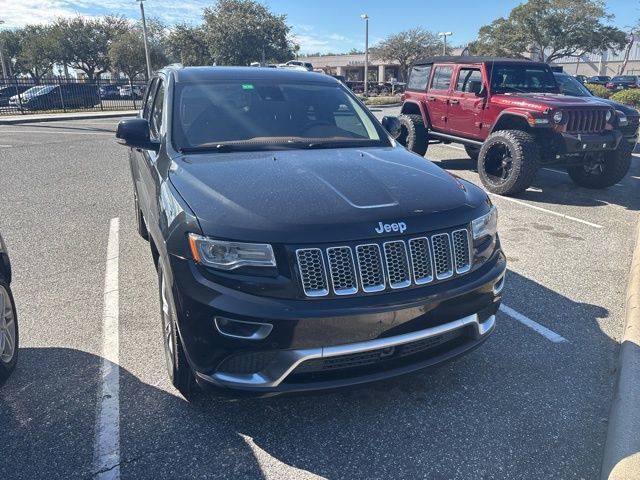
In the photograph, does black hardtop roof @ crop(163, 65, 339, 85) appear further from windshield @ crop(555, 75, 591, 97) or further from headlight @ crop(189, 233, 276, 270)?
windshield @ crop(555, 75, 591, 97)

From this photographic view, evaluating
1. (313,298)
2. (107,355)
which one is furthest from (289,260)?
(107,355)

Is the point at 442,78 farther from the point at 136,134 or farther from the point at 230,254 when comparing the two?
the point at 230,254

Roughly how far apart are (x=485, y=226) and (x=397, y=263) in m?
0.68

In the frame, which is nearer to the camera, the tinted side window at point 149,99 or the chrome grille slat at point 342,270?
the chrome grille slat at point 342,270

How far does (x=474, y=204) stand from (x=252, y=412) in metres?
1.66

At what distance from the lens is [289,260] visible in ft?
7.34

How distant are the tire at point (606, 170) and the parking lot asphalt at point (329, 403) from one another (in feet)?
11.1

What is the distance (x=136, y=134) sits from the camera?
3.34m

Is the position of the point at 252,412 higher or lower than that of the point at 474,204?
lower

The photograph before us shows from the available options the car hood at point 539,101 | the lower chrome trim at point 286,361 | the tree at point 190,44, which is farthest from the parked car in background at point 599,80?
the lower chrome trim at point 286,361

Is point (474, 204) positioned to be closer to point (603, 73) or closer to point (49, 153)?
point (49, 153)

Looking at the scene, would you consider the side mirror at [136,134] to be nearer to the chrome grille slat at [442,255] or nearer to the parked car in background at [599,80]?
the chrome grille slat at [442,255]

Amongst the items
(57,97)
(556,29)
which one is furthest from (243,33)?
(556,29)

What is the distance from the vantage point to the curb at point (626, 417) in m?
2.29
